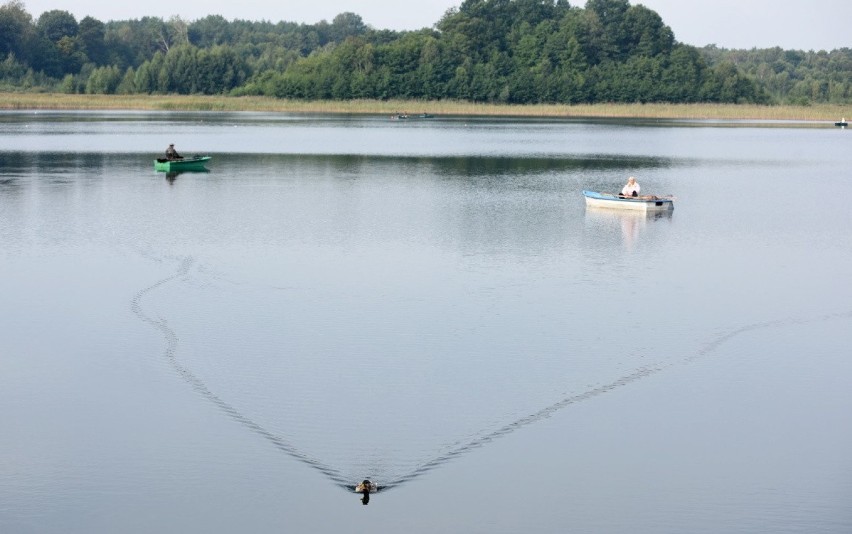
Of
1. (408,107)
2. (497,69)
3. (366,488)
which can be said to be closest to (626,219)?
(366,488)

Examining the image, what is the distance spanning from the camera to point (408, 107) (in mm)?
131875

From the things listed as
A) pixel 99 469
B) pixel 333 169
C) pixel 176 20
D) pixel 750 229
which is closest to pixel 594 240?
pixel 750 229

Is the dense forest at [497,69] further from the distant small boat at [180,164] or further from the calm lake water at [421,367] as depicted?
the calm lake water at [421,367]

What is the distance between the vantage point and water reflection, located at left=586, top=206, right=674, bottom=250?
111ft

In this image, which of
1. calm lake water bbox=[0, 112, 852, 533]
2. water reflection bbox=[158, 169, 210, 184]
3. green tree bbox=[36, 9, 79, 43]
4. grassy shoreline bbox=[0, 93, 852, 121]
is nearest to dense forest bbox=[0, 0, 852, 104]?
grassy shoreline bbox=[0, 93, 852, 121]

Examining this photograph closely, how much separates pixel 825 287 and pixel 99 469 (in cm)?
1756

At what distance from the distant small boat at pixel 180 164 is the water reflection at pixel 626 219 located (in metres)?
19.1

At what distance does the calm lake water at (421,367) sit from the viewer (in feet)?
43.2

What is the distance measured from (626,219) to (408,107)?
96705mm

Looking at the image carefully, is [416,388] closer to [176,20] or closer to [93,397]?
[93,397]

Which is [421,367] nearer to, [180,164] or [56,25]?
[180,164]

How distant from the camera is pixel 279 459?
1417cm

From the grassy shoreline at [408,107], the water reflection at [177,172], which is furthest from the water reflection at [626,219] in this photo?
the grassy shoreline at [408,107]

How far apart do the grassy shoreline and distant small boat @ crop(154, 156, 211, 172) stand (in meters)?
63.5
